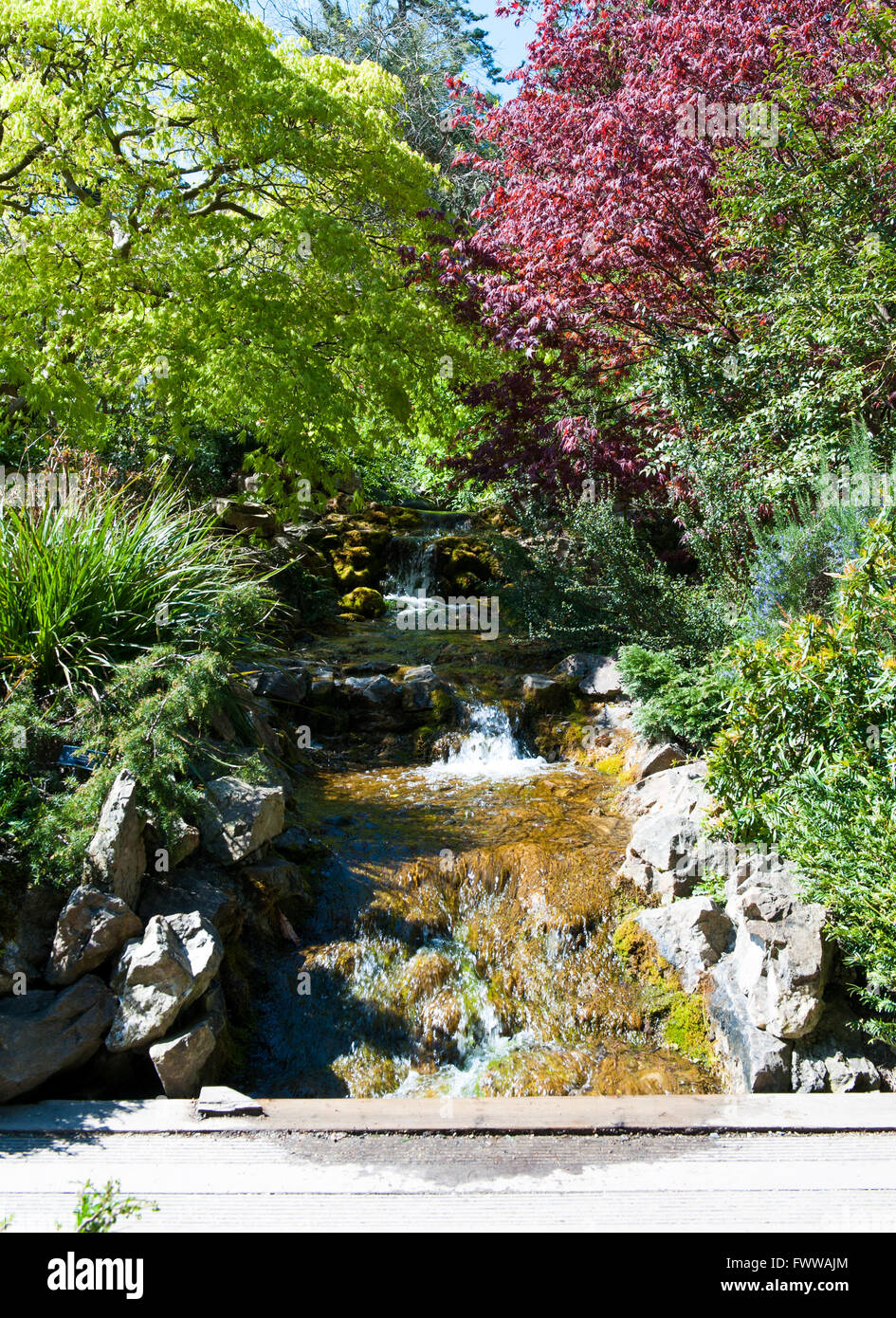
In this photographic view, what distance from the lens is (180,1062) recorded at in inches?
133

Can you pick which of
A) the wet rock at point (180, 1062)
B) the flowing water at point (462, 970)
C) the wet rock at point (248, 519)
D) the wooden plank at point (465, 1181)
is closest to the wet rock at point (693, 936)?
the flowing water at point (462, 970)

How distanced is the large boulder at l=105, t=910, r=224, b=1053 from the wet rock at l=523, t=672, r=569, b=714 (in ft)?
14.8

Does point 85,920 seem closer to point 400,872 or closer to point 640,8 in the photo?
point 400,872

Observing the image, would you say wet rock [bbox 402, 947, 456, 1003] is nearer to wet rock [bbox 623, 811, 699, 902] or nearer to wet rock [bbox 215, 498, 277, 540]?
wet rock [bbox 623, 811, 699, 902]

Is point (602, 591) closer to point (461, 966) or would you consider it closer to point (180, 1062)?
point (461, 966)

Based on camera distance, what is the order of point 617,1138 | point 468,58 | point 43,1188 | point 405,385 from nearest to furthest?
point 43,1188
point 617,1138
point 405,385
point 468,58

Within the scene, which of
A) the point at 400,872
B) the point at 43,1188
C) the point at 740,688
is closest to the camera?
the point at 43,1188

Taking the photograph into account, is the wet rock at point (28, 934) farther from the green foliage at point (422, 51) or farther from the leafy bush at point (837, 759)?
the green foliage at point (422, 51)

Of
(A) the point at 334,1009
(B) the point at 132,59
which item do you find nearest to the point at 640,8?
(B) the point at 132,59

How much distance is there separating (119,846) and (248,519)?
7604 millimetres

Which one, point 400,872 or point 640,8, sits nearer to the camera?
point 400,872

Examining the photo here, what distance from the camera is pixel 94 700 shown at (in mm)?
4430

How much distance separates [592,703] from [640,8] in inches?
318

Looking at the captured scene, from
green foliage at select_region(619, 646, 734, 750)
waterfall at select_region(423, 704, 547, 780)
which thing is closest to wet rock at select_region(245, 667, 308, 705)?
waterfall at select_region(423, 704, 547, 780)
